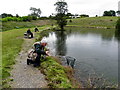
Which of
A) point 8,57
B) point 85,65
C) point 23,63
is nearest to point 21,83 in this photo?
point 23,63

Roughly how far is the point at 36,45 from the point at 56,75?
4048mm

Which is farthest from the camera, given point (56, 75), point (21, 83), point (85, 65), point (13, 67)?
Answer: point (85, 65)

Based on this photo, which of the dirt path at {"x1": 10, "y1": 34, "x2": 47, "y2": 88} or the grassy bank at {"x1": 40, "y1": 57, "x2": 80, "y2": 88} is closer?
the grassy bank at {"x1": 40, "y1": 57, "x2": 80, "y2": 88}

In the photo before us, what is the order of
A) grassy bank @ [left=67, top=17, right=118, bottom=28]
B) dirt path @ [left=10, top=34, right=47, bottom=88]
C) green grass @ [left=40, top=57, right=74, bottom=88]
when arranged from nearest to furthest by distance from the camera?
green grass @ [left=40, top=57, right=74, bottom=88], dirt path @ [left=10, top=34, right=47, bottom=88], grassy bank @ [left=67, top=17, right=118, bottom=28]

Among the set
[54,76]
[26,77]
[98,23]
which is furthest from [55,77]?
[98,23]

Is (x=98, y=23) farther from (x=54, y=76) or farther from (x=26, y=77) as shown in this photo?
(x=26, y=77)

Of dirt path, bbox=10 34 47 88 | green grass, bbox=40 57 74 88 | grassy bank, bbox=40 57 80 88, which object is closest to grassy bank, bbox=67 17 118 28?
green grass, bbox=40 57 74 88

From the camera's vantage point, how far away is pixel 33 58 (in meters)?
13.3

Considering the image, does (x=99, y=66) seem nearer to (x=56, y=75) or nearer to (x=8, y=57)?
(x=56, y=75)

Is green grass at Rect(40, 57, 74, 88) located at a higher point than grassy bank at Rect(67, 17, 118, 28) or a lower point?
lower

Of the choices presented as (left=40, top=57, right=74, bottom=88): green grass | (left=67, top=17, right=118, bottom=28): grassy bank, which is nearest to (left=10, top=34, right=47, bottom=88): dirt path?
(left=40, top=57, right=74, bottom=88): green grass

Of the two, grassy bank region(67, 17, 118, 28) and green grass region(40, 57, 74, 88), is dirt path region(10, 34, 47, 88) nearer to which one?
green grass region(40, 57, 74, 88)

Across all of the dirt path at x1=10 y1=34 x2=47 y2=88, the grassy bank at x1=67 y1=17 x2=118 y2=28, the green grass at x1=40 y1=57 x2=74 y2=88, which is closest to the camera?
the green grass at x1=40 y1=57 x2=74 y2=88

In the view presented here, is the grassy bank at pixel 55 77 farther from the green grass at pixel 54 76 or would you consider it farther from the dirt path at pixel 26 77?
the dirt path at pixel 26 77
